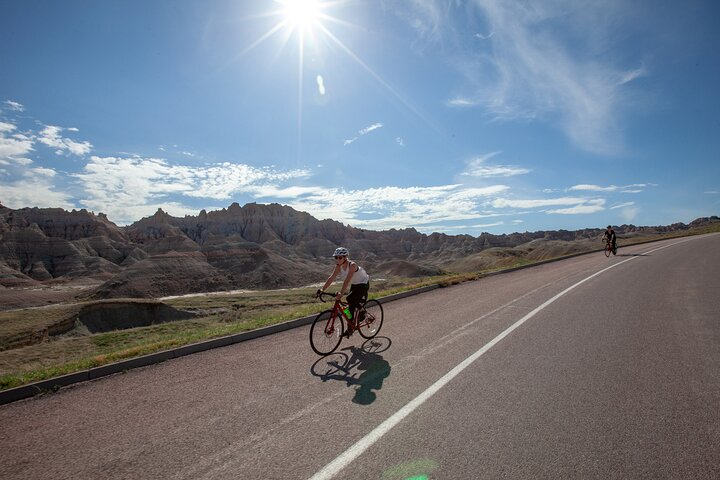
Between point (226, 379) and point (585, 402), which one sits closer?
point (585, 402)

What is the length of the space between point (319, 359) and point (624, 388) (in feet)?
15.5

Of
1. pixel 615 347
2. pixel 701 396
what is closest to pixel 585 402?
pixel 701 396

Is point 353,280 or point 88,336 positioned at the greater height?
point 353,280

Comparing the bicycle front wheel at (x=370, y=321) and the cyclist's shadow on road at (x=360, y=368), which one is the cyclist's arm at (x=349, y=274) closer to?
the bicycle front wheel at (x=370, y=321)

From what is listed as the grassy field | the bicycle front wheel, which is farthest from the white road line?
the grassy field

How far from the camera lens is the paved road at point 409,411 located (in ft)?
11.7

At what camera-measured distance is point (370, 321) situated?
8.73m

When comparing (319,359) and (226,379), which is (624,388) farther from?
(226,379)

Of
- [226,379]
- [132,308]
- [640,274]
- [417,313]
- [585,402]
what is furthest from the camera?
[132,308]

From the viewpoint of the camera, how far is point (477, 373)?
5.79 metres

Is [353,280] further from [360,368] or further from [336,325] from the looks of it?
[360,368]

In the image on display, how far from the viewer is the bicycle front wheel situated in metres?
8.51

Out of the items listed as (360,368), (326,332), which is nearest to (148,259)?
(326,332)

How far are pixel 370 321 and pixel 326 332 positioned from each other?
56.3 inches
